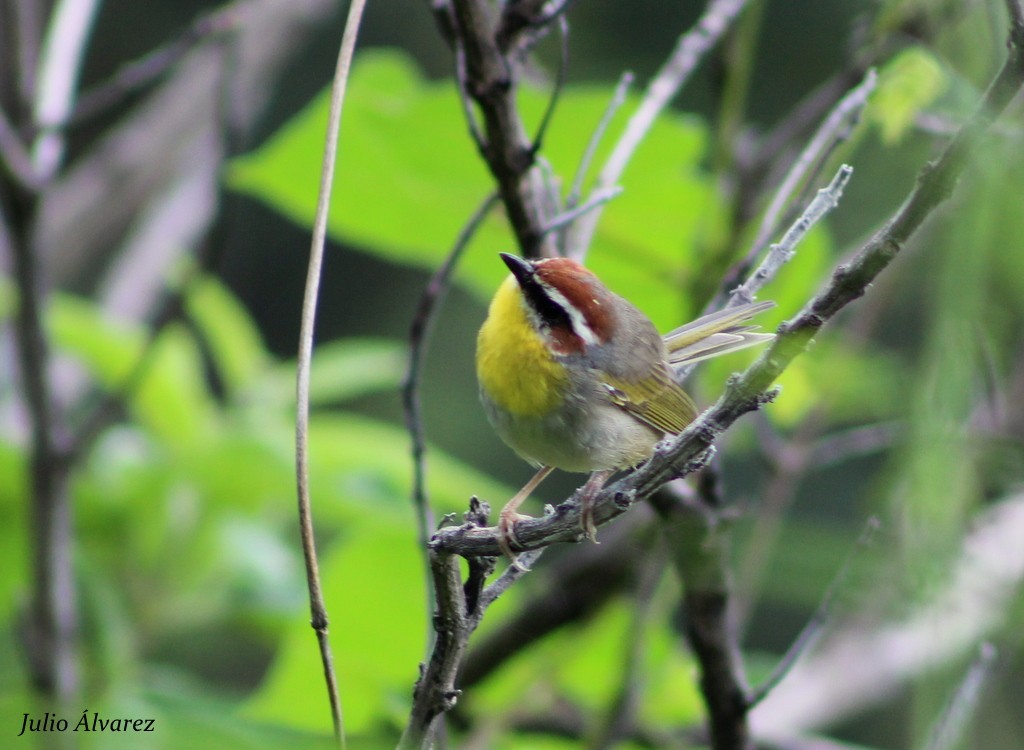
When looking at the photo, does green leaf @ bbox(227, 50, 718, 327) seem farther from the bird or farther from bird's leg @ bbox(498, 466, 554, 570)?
bird's leg @ bbox(498, 466, 554, 570)

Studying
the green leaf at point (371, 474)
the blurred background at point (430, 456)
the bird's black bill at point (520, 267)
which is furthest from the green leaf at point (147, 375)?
the bird's black bill at point (520, 267)

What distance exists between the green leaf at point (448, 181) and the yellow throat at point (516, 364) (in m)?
0.39

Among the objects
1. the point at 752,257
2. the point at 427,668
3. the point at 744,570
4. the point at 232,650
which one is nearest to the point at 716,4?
the point at 752,257

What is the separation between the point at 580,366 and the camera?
1873 mm

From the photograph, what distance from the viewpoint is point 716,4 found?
81.7 inches

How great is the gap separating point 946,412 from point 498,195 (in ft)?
3.58

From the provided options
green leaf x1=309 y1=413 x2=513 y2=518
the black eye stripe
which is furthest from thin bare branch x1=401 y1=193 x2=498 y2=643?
green leaf x1=309 y1=413 x2=513 y2=518

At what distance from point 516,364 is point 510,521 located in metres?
0.41

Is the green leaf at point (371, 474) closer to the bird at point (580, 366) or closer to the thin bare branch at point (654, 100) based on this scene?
the bird at point (580, 366)

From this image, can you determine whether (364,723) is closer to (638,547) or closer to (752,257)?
(638,547)

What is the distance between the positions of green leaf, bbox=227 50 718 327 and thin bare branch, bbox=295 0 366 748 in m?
0.93

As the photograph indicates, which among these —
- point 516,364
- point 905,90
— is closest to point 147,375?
point 516,364

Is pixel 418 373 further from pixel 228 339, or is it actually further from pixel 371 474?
pixel 228 339

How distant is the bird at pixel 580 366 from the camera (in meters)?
1.76
